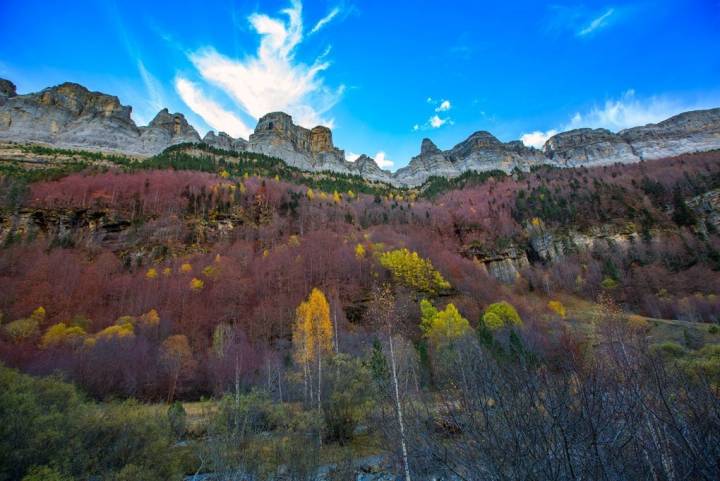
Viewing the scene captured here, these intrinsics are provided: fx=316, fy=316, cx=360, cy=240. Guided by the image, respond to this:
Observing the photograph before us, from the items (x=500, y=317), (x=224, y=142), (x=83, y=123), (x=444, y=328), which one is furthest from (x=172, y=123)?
(x=500, y=317)

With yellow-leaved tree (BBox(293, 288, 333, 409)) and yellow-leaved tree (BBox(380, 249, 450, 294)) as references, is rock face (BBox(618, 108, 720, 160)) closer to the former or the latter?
yellow-leaved tree (BBox(380, 249, 450, 294))

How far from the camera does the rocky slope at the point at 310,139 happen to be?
134000mm

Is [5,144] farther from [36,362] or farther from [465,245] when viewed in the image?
[465,245]

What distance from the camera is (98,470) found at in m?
11.0

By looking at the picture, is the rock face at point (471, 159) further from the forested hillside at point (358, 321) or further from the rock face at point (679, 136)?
the forested hillside at point (358, 321)

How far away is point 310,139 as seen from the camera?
180000 mm

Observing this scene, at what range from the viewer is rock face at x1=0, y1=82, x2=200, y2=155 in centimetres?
12838

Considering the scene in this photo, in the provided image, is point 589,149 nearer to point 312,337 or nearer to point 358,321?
point 358,321

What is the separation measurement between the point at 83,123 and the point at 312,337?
171 m

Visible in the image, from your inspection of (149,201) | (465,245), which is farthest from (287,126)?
(465,245)

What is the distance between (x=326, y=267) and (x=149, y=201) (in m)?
47.7

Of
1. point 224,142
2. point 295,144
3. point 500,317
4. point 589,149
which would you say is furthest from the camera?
point 295,144

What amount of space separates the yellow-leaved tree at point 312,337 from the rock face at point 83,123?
14191cm

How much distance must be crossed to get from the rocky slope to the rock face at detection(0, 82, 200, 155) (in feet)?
1.00
